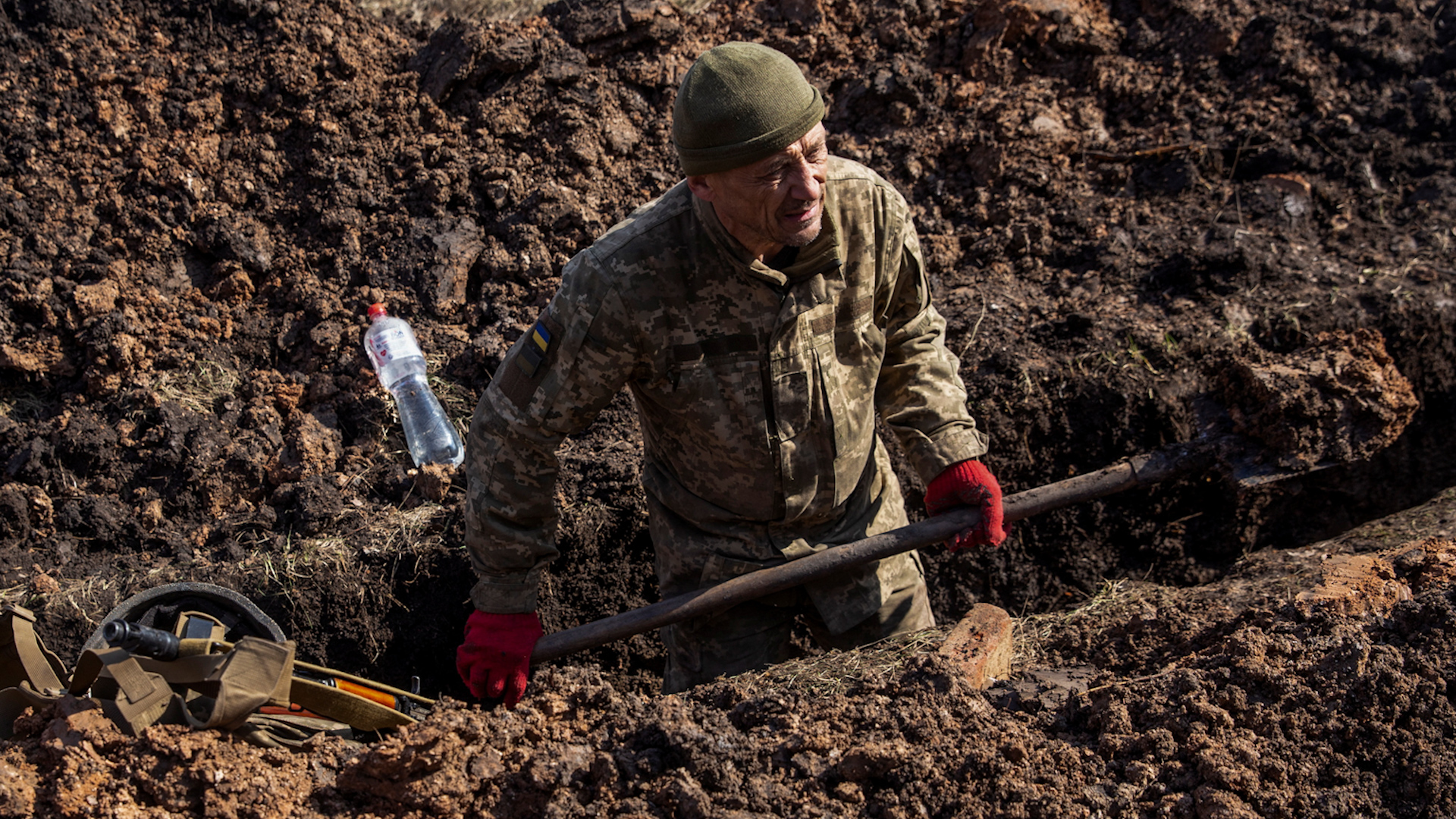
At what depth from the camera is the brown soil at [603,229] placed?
3.97 m

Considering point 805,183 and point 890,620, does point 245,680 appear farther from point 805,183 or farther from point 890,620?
point 890,620

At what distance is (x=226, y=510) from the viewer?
4129 millimetres

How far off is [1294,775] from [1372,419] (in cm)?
248

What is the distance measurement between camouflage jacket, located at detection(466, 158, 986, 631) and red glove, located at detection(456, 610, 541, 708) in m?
0.05

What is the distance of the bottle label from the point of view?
4391 mm

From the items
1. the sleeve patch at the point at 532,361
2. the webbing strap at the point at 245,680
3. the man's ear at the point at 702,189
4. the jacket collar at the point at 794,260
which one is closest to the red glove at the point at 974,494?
A: the jacket collar at the point at 794,260

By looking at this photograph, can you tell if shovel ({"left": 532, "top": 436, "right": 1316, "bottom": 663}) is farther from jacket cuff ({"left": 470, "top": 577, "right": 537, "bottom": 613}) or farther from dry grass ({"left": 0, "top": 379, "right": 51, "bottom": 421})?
dry grass ({"left": 0, "top": 379, "right": 51, "bottom": 421})

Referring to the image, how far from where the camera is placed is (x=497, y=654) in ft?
9.55

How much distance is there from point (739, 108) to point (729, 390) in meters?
0.83

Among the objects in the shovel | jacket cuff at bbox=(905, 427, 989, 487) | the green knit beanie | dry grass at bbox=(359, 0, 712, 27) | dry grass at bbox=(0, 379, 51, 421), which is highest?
dry grass at bbox=(359, 0, 712, 27)

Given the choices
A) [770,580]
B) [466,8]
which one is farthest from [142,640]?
[466,8]

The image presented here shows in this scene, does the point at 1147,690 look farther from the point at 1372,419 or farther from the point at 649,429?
the point at 1372,419

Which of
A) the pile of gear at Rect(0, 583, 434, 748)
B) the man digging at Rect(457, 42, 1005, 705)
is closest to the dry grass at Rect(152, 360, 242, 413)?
the pile of gear at Rect(0, 583, 434, 748)

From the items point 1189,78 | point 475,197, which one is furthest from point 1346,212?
point 475,197
